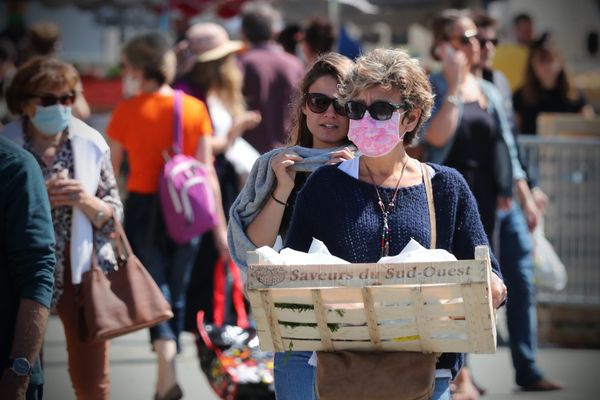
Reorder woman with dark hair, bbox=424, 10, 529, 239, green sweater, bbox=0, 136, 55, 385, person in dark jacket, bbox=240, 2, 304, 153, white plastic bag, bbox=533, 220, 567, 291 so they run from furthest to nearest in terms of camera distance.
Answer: person in dark jacket, bbox=240, 2, 304, 153 → white plastic bag, bbox=533, 220, 567, 291 → woman with dark hair, bbox=424, 10, 529, 239 → green sweater, bbox=0, 136, 55, 385

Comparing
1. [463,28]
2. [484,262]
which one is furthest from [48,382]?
[484,262]

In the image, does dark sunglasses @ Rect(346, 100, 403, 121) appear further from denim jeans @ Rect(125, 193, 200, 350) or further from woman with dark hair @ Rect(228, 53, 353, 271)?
denim jeans @ Rect(125, 193, 200, 350)

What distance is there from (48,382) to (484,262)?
506 cm

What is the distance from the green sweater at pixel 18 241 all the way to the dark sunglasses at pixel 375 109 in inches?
41.0

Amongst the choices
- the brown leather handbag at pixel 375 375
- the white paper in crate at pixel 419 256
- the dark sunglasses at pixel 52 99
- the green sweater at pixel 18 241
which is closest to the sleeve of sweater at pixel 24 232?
the green sweater at pixel 18 241

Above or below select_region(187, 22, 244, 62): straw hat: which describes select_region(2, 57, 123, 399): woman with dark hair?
below

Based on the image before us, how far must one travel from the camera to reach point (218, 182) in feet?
27.2

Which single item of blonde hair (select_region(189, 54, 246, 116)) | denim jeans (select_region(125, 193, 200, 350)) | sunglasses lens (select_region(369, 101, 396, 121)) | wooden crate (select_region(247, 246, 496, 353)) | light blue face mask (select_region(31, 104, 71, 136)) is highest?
sunglasses lens (select_region(369, 101, 396, 121))

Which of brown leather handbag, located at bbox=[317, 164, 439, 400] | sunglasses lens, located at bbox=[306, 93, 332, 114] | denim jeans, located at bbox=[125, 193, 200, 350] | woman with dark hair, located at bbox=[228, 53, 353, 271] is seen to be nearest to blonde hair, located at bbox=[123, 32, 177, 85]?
denim jeans, located at bbox=[125, 193, 200, 350]

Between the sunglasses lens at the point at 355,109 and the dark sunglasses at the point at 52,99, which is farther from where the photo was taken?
the dark sunglasses at the point at 52,99

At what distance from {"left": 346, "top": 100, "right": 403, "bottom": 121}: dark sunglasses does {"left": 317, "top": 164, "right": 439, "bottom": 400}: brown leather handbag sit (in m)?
0.74

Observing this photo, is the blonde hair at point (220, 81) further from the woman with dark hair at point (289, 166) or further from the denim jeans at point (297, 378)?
the denim jeans at point (297, 378)

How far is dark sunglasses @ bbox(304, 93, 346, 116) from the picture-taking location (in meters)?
4.77

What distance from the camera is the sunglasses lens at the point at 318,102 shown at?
188 inches
